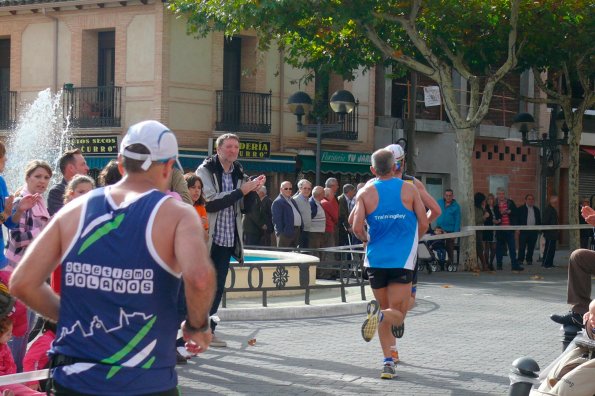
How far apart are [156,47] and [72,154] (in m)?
22.2

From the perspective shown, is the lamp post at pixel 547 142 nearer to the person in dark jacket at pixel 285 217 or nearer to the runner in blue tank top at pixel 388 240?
the person in dark jacket at pixel 285 217

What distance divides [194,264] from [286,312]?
32.4 ft

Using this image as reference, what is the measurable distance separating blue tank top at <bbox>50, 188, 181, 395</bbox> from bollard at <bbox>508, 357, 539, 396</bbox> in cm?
190

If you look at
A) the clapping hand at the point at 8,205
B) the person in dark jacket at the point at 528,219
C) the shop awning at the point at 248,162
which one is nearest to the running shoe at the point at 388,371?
the clapping hand at the point at 8,205

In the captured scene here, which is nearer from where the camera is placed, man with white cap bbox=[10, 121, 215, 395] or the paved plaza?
man with white cap bbox=[10, 121, 215, 395]

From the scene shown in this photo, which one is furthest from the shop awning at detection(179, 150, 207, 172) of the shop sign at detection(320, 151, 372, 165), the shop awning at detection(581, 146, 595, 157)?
the shop awning at detection(581, 146, 595, 157)

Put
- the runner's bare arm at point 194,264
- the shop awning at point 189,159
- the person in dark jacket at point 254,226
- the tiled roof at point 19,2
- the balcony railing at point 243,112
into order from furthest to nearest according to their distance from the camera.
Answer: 1. the tiled roof at point 19,2
2. the balcony railing at point 243,112
3. the shop awning at point 189,159
4. the person in dark jacket at point 254,226
5. the runner's bare arm at point 194,264

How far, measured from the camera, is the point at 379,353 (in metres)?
11.1

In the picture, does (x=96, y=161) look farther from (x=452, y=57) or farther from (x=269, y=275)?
(x=269, y=275)

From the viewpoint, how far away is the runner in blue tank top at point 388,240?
9.70m

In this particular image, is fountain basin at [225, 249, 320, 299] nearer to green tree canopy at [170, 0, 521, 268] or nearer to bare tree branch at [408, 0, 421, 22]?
green tree canopy at [170, 0, 521, 268]

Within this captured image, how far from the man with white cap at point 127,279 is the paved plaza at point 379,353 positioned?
451 centimetres

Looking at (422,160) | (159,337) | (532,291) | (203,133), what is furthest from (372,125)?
(159,337)

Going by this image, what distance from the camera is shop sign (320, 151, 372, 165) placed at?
33.4m
